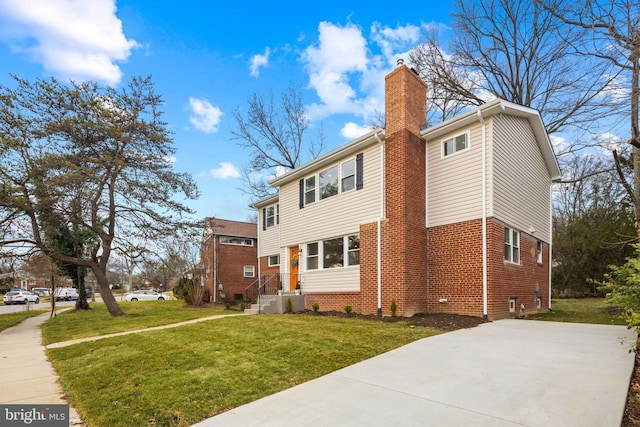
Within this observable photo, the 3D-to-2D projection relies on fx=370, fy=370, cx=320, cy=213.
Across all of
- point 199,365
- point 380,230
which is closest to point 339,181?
point 380,230

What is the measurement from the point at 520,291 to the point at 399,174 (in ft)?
17.6

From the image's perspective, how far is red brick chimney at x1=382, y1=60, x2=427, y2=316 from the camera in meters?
10.5

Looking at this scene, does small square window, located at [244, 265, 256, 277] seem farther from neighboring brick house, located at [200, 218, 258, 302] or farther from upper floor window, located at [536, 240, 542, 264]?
upper floor window, located at [536, 240, 542, 264]

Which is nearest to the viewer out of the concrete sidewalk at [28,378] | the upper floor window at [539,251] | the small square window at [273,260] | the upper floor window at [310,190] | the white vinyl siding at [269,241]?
the concrete sidewalk at [28,378]

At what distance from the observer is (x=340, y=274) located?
12.9 metres

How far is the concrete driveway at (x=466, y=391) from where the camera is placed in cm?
355

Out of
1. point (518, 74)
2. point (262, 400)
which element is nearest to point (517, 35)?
point (518, 74)

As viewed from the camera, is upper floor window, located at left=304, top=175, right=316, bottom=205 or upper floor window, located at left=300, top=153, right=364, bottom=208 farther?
upper floor window, located at left=304, top=175, right=316, bottom=205

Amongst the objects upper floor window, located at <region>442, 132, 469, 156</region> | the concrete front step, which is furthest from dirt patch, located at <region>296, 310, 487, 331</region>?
upper floor window, located at <region>442, 132, 469, 156</region>

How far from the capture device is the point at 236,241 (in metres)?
25.1

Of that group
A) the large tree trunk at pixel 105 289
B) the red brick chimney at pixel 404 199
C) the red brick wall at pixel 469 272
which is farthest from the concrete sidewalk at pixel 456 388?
the large tree trunk at pixel 105 289

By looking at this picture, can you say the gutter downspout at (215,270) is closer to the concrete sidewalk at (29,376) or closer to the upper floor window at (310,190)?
the upper floor window at (310,190)

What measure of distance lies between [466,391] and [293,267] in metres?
12.0

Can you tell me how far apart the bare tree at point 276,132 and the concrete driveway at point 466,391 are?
21051 mm
